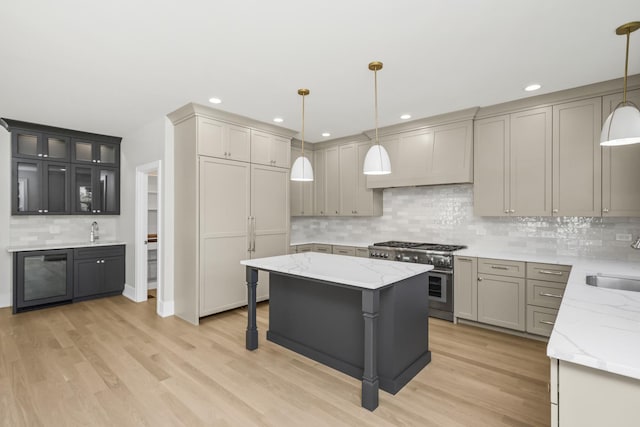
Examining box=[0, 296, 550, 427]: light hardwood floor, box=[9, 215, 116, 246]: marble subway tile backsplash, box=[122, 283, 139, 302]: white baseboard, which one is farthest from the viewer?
box=[122, 283, 139, 302]: white baseboard

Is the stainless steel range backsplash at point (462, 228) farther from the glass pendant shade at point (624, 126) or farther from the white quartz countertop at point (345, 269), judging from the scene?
the glass pendant shade at point (624, 126)

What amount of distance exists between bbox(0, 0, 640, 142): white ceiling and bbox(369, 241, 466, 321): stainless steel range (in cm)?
178

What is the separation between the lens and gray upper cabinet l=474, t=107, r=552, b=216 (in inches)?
143

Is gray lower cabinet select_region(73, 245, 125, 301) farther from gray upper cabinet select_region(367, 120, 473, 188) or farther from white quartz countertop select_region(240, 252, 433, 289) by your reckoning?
gray upper cabinet select_region(367, 120, 473, 188)

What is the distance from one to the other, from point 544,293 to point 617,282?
2.85 feet

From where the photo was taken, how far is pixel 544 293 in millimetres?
3408

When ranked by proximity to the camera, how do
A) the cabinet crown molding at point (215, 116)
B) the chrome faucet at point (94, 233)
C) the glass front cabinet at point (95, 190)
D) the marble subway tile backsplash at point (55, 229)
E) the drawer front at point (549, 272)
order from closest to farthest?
the drawer front at point (549, 272), the cabinet crown molding at point (215, 116), the marble subway tile backsplash at point (55, 229), the glass front cabinet at point (95, 190), the chrome faucet at point (94, 233)

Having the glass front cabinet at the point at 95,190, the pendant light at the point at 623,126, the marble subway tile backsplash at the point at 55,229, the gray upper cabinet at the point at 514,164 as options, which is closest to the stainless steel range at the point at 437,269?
the gray upper cabinet at the point at 514,164

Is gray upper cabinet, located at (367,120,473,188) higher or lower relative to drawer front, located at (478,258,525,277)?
higher

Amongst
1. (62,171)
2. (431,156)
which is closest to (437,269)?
(431,156)

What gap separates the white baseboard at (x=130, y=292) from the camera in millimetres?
5062

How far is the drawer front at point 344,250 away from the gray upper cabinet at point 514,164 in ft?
6.10

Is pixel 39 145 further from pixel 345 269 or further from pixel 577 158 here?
pixel 577 158

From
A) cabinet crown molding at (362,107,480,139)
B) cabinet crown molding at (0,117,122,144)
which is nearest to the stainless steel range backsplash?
cabinet crown molding at (362,107,480,139)
